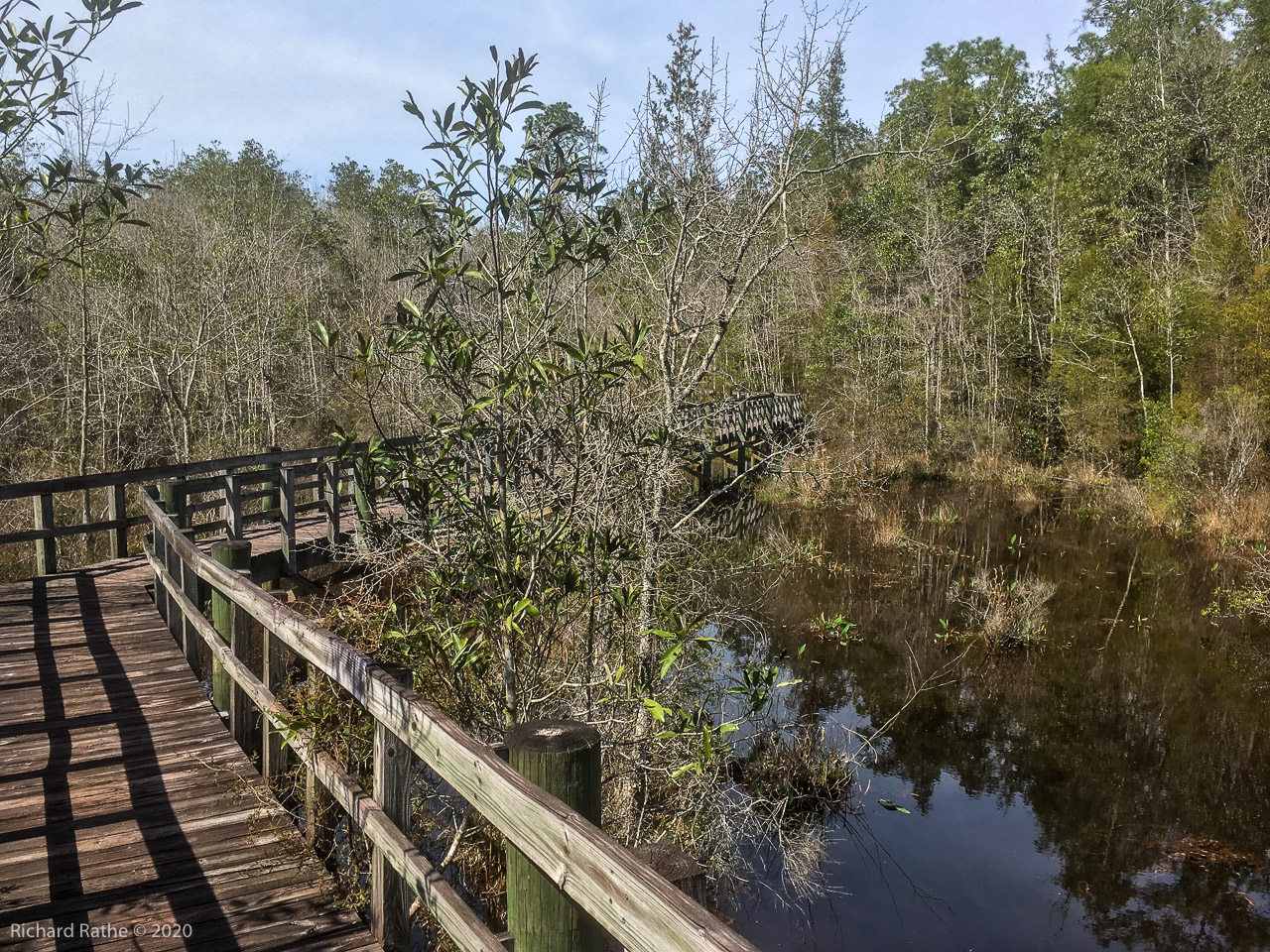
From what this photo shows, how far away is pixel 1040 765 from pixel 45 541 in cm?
1071

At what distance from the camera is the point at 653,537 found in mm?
6688

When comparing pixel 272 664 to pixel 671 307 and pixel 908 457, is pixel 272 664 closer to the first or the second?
pixel 671 307

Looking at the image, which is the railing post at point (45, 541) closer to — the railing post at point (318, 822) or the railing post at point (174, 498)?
the railing post at point (174, 498)

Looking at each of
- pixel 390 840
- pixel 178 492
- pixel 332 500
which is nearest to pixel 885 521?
pixel 332 500

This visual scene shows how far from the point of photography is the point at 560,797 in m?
1.97

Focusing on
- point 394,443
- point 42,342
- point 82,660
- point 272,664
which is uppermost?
point 42,342

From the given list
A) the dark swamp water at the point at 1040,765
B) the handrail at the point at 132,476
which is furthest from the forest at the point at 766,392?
the handrail at the point at 132,476

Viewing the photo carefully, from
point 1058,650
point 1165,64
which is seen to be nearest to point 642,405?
point 1058,650

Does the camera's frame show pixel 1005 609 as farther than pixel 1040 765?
Yes

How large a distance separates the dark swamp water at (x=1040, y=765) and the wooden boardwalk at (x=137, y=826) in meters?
4.69

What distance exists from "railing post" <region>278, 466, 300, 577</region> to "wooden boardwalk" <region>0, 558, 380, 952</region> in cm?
400

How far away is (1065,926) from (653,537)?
4.68 metres

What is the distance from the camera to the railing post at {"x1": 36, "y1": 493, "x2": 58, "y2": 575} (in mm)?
8688

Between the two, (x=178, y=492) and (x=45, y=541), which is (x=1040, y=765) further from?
(x=45, y=541)
